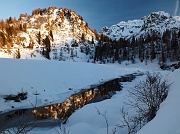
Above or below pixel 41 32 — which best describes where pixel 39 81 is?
below

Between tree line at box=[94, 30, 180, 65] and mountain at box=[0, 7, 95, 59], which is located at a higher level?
mountain at box=[0, 7, 95, 59]

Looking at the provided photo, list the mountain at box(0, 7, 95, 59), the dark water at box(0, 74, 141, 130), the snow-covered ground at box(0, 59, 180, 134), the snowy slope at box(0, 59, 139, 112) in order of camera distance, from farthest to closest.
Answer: the mountain at box(0, 7, 95, 59) → the snowy slope at box(0, 59, 139, 112) → the dark water at box(0, 74, 141, 130) → the snow-covered ground at box(0, 59, 180, 134)

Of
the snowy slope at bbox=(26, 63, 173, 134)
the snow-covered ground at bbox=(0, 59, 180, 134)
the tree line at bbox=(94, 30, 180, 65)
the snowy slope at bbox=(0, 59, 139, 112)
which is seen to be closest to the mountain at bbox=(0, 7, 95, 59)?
the tree line at bbox=(94, 30, 180, 65)

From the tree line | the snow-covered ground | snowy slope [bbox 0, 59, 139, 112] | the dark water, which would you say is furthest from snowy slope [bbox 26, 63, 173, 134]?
the tree line

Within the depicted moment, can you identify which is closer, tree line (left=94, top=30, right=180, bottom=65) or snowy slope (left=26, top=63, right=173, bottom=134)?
snowy slope (left=26, top=63, right=173, bottom=134)

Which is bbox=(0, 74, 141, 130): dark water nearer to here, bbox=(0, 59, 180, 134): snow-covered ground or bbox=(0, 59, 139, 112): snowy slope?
bbox=(0, 59, 180, 134): snow-covered ground

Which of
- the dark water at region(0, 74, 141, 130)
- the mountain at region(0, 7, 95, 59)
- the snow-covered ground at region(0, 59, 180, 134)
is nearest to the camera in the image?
the snow-covered ground at region(0, 59, 180, 134)

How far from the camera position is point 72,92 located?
2548 cm

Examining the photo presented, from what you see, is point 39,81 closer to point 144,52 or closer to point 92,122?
point 92,122

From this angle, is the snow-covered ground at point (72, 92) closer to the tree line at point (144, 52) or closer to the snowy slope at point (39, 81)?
the snowy slope at point (39, 81)

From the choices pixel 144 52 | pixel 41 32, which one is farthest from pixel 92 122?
pixel 41 32

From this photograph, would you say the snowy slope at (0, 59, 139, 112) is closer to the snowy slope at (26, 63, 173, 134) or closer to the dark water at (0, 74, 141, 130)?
the dark water at (0, 74, 141, 130)

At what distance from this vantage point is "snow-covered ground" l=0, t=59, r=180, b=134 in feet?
19.9

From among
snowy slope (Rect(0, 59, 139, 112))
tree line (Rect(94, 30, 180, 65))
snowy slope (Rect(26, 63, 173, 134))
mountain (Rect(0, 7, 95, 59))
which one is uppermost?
mountain (Rect(0, 7, 95, 59))
